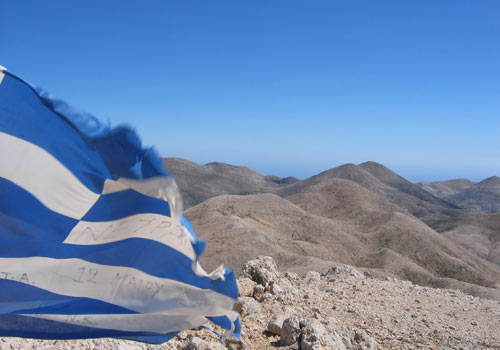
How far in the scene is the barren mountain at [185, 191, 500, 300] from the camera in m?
17.5

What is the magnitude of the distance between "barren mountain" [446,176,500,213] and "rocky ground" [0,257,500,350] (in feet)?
235

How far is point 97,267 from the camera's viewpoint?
2943 millimetres

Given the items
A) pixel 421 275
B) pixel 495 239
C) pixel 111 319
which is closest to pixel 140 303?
pixel 111 319

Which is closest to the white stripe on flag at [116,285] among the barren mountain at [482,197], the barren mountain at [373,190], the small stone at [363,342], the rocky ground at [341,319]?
the rocky ground at [341,319]

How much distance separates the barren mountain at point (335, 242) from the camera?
17.5m

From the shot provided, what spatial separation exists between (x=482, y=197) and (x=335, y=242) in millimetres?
67217

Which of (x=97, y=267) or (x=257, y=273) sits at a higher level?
(x=97, y=267)

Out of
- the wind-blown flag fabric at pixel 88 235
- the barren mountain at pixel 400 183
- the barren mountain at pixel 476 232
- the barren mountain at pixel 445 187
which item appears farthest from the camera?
the barren mountain at pixel 445 187

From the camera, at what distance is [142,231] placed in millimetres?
2980

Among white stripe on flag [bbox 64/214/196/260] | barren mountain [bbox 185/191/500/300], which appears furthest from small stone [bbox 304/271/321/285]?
white stripe on flag [bbox 64/214/196/260]

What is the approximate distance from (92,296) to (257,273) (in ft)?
16.7

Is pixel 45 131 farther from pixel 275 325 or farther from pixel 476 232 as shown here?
pixel 476 232

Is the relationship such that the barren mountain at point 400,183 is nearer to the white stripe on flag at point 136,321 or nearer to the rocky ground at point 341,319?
the rocky ground at point 341,319

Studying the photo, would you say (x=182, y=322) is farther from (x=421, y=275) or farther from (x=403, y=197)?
(x=403, y=197)
